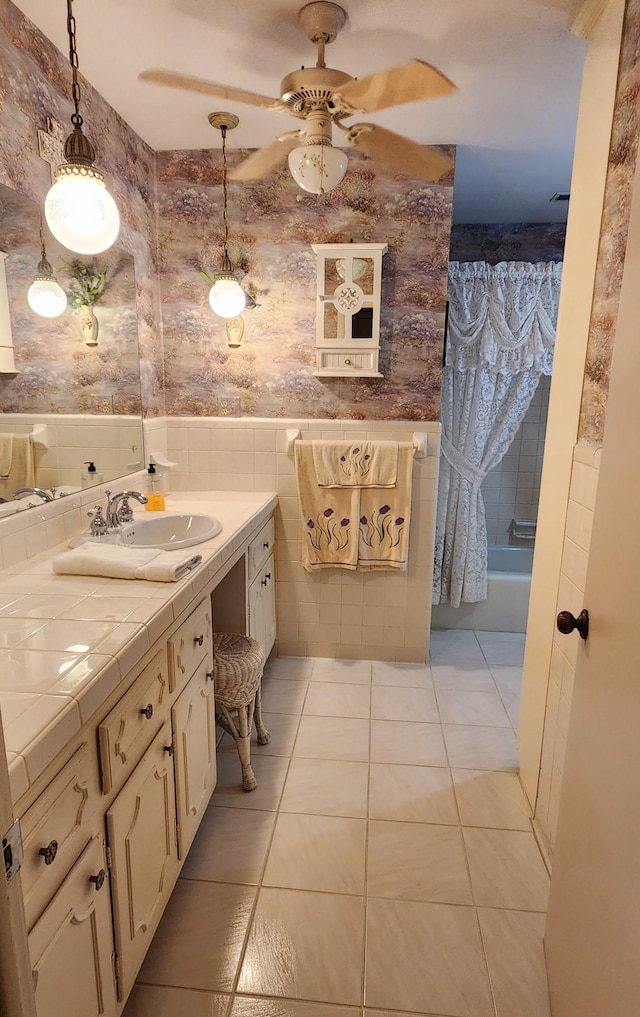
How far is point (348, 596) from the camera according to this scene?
9.57ft

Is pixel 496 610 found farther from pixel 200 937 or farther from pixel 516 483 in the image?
pixel 200 937

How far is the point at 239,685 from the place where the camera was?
192cm

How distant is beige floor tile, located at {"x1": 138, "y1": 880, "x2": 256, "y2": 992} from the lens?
1358 millimetres

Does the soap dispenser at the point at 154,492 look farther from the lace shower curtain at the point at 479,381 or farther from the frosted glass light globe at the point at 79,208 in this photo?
the lace shower curtain at the point at 479,381

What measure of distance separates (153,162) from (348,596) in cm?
235

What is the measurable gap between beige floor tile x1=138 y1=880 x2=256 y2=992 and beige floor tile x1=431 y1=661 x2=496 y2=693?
144cm

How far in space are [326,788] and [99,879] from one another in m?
1.13

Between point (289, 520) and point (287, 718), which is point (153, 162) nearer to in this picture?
point (289, 520)

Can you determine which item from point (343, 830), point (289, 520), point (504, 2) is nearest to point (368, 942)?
point (343, 830)

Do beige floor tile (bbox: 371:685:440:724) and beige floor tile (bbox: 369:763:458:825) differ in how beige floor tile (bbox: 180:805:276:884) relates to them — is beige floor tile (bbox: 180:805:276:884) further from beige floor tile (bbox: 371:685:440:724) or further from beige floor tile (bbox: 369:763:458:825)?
beige floor tile (bbox: 371:685:440:724)

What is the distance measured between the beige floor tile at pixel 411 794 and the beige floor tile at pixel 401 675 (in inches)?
25.0

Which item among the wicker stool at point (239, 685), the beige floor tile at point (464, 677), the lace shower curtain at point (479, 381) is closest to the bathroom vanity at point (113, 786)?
the wicker stool at point (239, 685)

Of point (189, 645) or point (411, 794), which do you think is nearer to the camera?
point (189, 645)

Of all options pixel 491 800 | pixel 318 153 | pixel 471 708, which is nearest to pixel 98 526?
pixel 318 153
